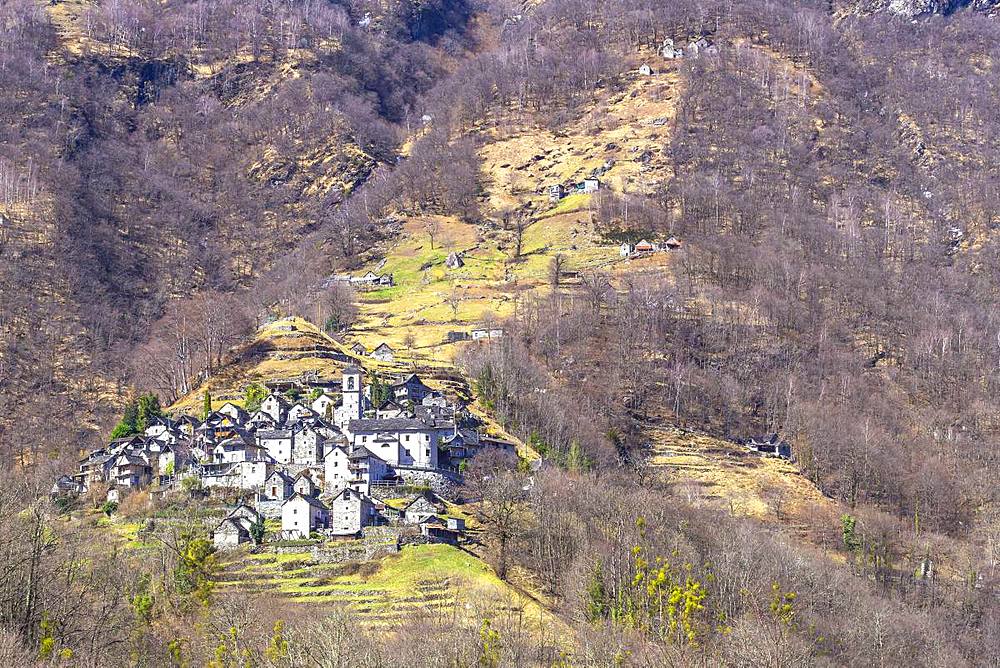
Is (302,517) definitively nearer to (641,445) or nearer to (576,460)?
(576,460)

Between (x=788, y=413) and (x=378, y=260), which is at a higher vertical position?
(x=378, y=260)

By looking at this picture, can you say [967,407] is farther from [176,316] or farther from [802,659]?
[176,316]

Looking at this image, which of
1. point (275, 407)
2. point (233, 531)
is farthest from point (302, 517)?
point (275, 407)

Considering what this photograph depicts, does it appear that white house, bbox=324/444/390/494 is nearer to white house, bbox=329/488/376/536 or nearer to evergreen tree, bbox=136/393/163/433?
white house, bbox=329/488/376/536

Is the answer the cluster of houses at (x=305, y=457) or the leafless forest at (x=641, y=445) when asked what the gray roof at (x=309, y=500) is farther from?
the leafless forest at (x=641, y=445)

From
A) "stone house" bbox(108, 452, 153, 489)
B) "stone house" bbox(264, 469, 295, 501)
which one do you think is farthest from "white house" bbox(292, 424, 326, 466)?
"stone house" bbox(108, 452, 153, 489)

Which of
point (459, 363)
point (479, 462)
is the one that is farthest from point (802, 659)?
point (459, 363)
